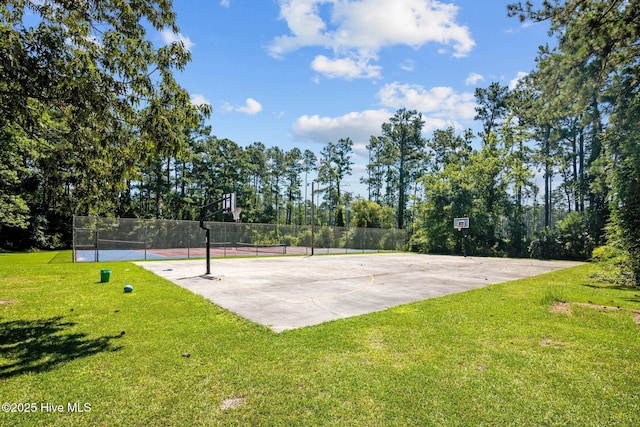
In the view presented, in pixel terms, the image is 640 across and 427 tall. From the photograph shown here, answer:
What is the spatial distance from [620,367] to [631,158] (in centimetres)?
915

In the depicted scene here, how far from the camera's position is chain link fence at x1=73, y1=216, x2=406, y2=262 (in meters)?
17.5

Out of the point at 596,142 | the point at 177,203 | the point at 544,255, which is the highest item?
the point at 596,142

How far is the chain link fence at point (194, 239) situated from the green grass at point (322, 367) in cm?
1247

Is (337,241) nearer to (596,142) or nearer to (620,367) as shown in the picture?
(596,142)

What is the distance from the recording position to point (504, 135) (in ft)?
101

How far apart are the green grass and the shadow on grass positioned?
0.02 meters

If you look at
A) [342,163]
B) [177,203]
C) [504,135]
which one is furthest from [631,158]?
[342,163]

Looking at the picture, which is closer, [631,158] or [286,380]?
[286,380]

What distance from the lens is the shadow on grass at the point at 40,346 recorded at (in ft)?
12.2

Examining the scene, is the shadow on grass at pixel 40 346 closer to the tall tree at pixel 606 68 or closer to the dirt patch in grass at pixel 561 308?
the dirt patch in grass at pixel 561 308

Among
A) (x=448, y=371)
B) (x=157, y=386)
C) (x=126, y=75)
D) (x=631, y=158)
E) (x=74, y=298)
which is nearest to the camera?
(x=157, y=386)

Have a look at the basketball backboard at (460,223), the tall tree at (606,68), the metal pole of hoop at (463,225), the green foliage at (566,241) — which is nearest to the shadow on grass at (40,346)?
the tall tree at (606,68)

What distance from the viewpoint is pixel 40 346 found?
14.1 ft

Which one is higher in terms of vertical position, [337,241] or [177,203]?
[177,203]
